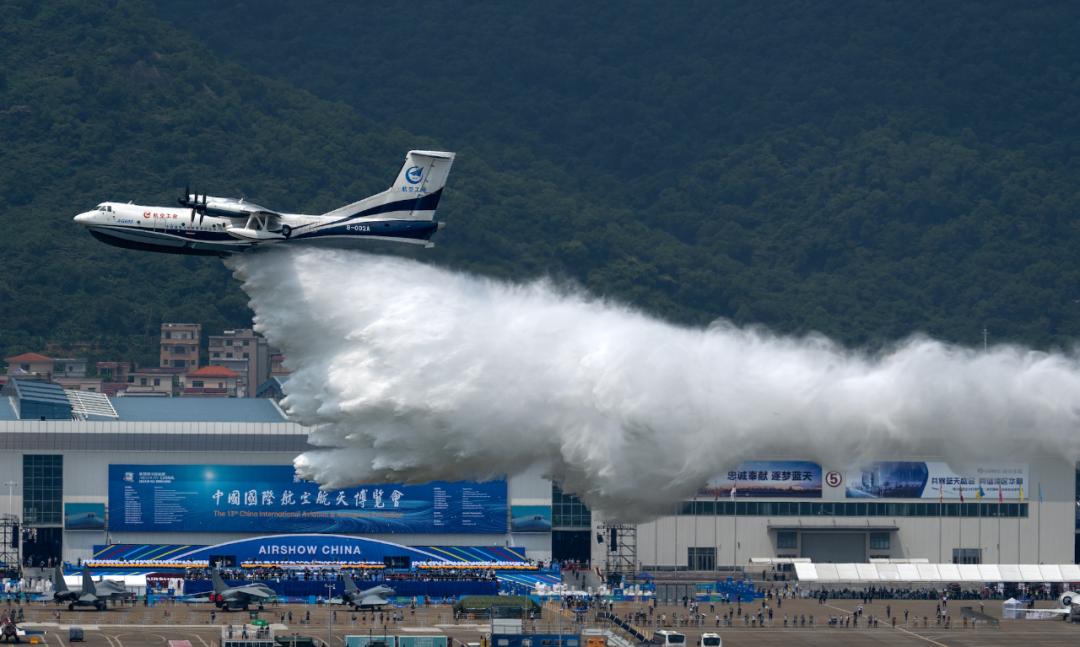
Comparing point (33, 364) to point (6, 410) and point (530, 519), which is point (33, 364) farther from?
point (530, 519)

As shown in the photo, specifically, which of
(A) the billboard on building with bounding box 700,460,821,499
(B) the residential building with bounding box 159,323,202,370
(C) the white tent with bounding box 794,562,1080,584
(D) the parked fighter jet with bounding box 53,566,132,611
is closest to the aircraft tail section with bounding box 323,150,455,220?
(D) the parked fighter jet with bounding box 53,566,132,611

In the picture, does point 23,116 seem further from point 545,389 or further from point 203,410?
point 545,389

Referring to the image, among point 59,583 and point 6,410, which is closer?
point 59,583

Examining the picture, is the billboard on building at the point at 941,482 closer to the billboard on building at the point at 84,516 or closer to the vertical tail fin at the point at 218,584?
the vertical tail fin at the point at 218,584

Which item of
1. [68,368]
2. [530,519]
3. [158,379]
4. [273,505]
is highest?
[68,368]

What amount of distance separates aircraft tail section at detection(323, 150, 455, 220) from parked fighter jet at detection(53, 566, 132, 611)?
32.4 meters

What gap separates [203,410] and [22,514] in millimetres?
12867

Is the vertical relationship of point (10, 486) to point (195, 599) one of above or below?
above

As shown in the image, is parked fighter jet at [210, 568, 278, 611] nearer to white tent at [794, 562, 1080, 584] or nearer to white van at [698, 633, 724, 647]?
white van at [698, 633, 724, 647]

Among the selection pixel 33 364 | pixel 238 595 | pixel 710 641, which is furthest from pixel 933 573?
pixel 33 364

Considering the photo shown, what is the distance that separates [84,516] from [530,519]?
21.6 meters

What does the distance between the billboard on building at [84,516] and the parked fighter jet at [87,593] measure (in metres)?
13.3

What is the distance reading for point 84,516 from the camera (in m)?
105

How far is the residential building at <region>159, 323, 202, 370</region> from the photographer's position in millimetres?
169750
